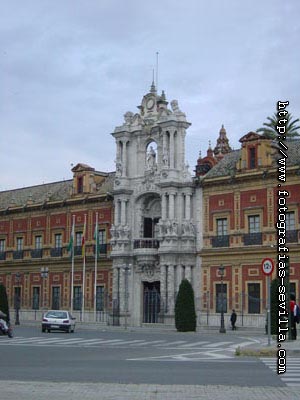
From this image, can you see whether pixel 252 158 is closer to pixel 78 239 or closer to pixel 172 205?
pixel 172 205

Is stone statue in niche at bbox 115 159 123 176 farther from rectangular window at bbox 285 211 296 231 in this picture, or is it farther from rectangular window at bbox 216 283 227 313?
rectangular window at bbox 285 211 296 231

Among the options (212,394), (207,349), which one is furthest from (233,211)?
(212,394)

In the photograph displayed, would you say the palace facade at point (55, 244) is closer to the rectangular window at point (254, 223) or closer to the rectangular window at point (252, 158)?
the rectangular window at point (252, 158)

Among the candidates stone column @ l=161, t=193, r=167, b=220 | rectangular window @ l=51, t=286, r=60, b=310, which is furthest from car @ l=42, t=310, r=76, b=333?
rectangular window @ l=51, t=286, r=60, b=310

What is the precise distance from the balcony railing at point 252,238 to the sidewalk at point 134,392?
32.4 m

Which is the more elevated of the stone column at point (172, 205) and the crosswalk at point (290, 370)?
the stone column at point (172, 205)

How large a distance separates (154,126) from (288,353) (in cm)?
3264

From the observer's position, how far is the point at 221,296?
156 ft

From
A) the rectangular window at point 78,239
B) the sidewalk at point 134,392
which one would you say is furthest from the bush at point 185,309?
the sidewalk at point 134,392

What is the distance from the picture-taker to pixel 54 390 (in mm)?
13281

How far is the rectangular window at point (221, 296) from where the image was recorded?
4759 cm

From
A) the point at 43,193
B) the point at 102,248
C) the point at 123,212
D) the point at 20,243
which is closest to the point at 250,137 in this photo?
the point at 123,212

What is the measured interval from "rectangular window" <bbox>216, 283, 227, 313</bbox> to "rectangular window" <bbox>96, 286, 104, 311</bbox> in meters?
10.8

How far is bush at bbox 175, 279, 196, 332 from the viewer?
45.3 m
